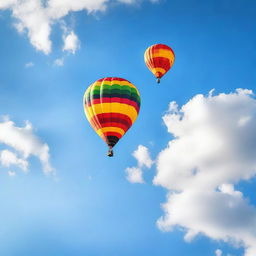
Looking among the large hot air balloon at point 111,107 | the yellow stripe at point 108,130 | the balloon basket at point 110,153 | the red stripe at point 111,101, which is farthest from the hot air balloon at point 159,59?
the balloon basket at point 110,153

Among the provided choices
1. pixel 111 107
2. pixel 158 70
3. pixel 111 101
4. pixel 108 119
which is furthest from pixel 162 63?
pixel 108 119

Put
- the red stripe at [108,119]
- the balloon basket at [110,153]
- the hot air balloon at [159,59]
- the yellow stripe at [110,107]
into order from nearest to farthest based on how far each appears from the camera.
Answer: the balloon basket at [110,153], the red stripe at [108,119], the yellow stripe at [110,107], the hot air balloon at [159,59]

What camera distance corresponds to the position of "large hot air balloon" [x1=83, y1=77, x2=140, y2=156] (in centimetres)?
3584

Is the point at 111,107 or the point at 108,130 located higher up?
the point at 111,107

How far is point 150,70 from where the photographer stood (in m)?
51.6

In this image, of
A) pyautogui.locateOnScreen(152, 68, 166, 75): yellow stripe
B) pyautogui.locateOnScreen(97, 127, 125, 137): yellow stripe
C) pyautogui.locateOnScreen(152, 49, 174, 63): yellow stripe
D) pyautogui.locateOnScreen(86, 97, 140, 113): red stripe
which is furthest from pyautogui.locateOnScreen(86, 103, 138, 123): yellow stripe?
pyautogui.locateOnScreen(152, 49, 174, 63): yellow stripe

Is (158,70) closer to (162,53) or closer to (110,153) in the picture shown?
(162,53)

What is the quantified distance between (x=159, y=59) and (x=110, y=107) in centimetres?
1785

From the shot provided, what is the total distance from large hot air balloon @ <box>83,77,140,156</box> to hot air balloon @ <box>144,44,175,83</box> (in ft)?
45.7

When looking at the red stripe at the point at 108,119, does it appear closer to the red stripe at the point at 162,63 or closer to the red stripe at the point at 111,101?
the red stripe at the point at 111,101

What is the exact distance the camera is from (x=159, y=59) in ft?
168

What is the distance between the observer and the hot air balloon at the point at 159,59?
2000 inches

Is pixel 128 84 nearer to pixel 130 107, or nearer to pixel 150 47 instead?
pixel 130 107

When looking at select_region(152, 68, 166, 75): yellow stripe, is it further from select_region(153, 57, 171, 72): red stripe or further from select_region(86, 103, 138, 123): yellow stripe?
select_region(86, 103, 138, 123): yellow stripe
